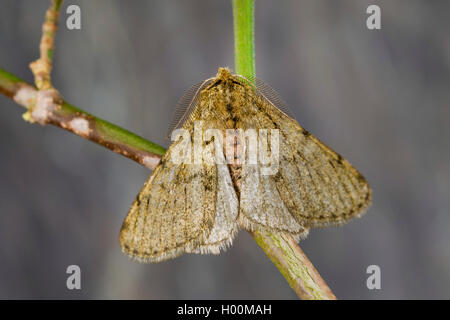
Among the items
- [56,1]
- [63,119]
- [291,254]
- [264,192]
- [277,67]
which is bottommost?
[291,254]

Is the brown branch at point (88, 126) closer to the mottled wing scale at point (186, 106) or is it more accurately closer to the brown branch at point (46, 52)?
the brown branch at point (46, 52)

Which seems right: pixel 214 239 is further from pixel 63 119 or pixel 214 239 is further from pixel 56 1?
pixel 56 1

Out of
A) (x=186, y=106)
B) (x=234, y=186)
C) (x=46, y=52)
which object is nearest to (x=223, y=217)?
(x=234, y=186)

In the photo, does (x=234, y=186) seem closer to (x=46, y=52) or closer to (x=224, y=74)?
(x=224, y=74)

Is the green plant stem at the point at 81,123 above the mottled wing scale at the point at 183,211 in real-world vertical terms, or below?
above

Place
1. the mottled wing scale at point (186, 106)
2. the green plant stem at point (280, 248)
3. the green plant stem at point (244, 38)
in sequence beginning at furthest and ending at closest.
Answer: the mottled wing scale at point (186, 106)
the green plant stem at point (244, 38)
the green plant stem at point (280, 248)

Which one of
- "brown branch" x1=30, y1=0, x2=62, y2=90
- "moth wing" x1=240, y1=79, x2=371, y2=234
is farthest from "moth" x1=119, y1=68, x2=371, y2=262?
"brown branch" x1=30, y1=0, x2=62, y2=90

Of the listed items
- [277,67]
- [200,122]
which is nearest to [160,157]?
[200,122]

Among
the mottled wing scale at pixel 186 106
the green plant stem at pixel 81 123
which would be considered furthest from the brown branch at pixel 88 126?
the mottled wing scale at pixel 186 106
